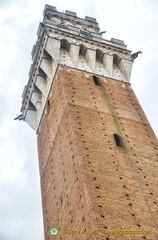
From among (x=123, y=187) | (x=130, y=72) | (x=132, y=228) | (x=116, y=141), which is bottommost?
(x=132, y=228)

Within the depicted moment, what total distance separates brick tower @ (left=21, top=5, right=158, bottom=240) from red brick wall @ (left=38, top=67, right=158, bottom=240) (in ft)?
0.08

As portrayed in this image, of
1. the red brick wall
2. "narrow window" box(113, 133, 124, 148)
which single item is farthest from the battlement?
"narrow window" box(113, 133, 124, 148)

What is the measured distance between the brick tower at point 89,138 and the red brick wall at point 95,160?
0.08ft

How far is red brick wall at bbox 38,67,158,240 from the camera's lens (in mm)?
8453

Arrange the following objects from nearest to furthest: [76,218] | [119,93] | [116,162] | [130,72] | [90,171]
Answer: [76,218] < [90,171] < [116,162] < [119,93] < [130,72]

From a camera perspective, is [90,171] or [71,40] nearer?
[90,171]

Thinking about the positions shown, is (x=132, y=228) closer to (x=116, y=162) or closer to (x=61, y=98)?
(x=116, y=162)

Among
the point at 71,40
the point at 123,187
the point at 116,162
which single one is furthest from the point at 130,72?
the point at 123,187

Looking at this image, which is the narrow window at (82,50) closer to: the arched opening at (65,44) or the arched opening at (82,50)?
the arched opening at (82,50)

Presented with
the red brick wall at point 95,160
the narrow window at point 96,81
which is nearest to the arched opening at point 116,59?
the red brick wall at point 95,160

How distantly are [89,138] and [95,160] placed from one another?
96cm

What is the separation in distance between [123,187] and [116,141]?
2.07 meters

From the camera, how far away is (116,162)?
1003 centimetres

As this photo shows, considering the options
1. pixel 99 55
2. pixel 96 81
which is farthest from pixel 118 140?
pixel 99 55
